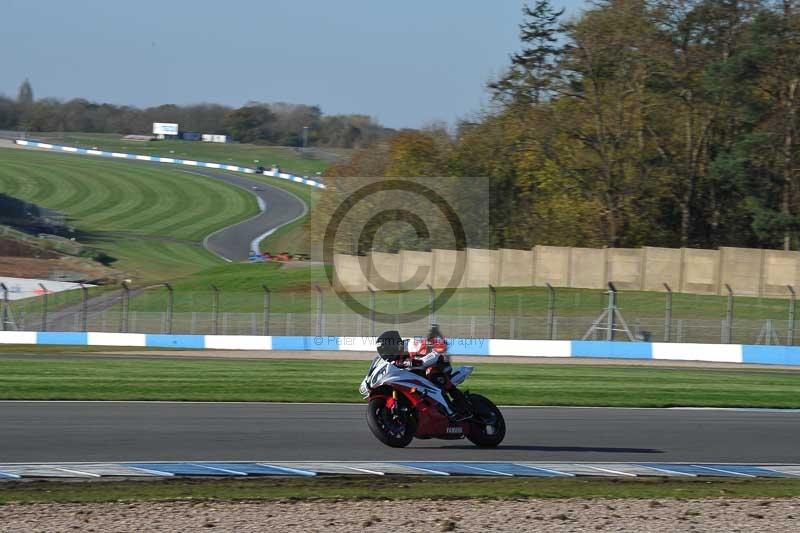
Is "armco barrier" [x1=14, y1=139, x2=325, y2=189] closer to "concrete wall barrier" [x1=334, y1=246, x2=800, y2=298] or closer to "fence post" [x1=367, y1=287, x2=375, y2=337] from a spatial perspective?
"concrete wall barrier" [x1=334, y1=246, x2=800, y2=298]

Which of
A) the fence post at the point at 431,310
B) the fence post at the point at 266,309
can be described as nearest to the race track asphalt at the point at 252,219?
the fence post at the point at 266,309

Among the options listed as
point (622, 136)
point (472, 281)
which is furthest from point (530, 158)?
point (472, 281)

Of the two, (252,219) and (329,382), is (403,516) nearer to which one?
(329,382)

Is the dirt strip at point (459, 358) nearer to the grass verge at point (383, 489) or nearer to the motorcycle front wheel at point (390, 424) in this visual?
the motorcycle front wheel at point (390, 424)

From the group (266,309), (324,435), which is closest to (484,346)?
(266,309)

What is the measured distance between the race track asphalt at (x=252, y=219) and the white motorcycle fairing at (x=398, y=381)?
6301cm

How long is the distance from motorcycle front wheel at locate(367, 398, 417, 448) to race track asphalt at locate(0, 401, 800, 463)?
198 millimetres

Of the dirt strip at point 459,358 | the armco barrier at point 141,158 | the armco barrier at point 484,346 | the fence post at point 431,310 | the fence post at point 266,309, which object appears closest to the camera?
the dirt strip at point 459,358

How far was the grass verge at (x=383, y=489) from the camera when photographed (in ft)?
30.7

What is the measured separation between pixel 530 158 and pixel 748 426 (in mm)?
40691

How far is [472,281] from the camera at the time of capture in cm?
4481

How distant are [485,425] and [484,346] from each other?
2116 cm

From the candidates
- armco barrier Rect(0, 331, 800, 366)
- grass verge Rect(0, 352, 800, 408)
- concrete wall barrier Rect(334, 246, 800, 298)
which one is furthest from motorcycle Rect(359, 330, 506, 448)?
concrete wall barrier Rect(334, 246, 800, 298)

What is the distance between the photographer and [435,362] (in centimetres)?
1216
